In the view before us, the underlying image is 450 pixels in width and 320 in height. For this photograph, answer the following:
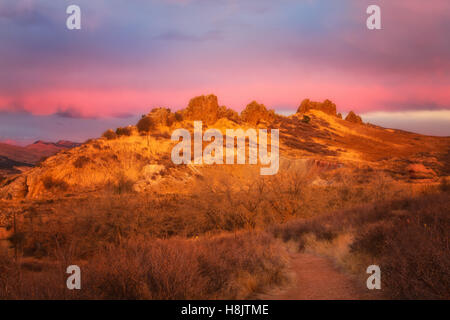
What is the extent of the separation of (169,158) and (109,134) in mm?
13030

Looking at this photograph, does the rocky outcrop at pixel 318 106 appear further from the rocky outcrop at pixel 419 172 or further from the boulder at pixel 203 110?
the rocky outcrop at pixel 419 172

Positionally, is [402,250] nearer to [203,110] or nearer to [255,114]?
[203,110]

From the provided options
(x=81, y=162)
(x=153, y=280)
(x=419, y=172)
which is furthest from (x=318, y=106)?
(x=153, y=280)

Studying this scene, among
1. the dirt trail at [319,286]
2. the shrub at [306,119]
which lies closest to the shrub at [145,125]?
Answer: the dirt trail at [319,286]

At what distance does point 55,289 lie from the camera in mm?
4992

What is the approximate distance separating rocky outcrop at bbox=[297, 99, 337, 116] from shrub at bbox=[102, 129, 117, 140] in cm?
6742

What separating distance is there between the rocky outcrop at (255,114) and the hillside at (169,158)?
0.25m

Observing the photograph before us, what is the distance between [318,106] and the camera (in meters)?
103

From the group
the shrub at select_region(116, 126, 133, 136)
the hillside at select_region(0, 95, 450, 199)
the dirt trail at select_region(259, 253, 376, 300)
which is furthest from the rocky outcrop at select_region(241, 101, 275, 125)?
the dirt trail at select_region(259, 253, 376, 300)

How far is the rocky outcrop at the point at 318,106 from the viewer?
102 meters

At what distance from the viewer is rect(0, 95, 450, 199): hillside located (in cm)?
3609
